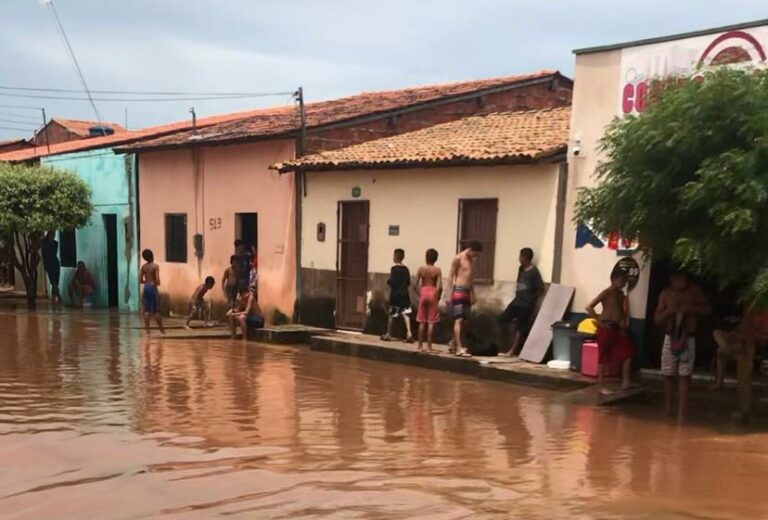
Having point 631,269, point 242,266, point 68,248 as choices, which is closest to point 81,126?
point 68,248

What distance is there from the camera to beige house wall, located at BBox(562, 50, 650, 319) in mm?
10484

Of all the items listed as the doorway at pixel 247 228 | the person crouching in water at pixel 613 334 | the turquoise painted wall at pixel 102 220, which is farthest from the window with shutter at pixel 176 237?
the person crouching in water at pixel 613 334

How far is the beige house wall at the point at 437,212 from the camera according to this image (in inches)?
453

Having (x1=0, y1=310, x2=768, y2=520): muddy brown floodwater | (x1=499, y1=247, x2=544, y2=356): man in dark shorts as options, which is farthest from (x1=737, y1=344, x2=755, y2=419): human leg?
(x1=499, y1=247, x2=544, y2=356): man in dark shorts

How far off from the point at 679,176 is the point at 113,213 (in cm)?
1638

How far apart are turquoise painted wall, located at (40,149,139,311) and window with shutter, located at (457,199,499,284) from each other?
1044 centimetres

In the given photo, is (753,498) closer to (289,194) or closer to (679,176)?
(679,176)

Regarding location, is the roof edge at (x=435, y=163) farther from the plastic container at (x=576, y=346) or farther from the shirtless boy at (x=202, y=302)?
the shirtless boy at (x=202, y=302)

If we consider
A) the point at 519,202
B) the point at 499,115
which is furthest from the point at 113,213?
the point at 519,202

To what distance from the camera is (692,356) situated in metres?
8.36

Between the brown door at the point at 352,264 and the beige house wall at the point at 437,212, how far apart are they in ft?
0.57

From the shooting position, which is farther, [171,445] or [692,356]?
[692,356]

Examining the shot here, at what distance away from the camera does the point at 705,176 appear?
7238mm

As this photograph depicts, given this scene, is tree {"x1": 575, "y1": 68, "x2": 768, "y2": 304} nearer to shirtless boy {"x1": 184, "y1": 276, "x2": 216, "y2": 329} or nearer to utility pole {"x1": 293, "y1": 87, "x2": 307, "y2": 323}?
utility pole {"x1": 293, "y1": 87, "x2": 307, "y2": 323}
